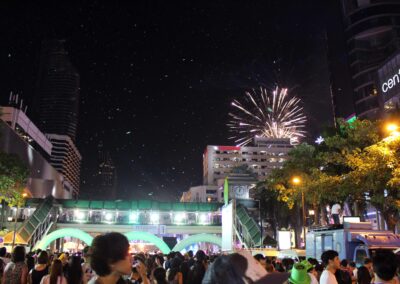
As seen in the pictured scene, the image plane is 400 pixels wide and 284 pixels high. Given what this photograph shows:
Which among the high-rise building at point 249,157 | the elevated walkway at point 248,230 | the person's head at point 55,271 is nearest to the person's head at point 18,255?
the person's head at point 55,271

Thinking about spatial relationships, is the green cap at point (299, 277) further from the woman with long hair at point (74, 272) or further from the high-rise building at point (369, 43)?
the high-rise building at point (369, 43)

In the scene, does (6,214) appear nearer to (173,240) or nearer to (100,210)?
(100,210)

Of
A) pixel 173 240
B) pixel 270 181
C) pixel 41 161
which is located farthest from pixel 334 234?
pixel 41 161

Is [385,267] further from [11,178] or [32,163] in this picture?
[32,163]

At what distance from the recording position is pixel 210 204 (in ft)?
182

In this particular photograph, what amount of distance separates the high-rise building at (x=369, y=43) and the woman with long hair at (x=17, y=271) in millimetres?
65561

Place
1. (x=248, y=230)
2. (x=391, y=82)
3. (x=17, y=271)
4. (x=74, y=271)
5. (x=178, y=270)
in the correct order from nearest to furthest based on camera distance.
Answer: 1. (x=74, y=271)
2. (x=17, y=271)
3. (x=178, y=270)
4. (x=248, y=230)
5. (x=391, y=82)

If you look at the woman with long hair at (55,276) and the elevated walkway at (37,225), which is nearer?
the woman with long hair at (55,276)

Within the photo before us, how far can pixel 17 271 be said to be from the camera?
7680 mm

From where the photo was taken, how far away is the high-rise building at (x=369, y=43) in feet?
222

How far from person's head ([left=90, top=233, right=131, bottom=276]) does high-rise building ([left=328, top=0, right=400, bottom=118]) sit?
2685 inches

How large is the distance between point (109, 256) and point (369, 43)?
251ft

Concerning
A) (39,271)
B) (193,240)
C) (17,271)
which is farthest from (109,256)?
(193,240)

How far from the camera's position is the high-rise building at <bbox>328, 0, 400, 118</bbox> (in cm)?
6775
